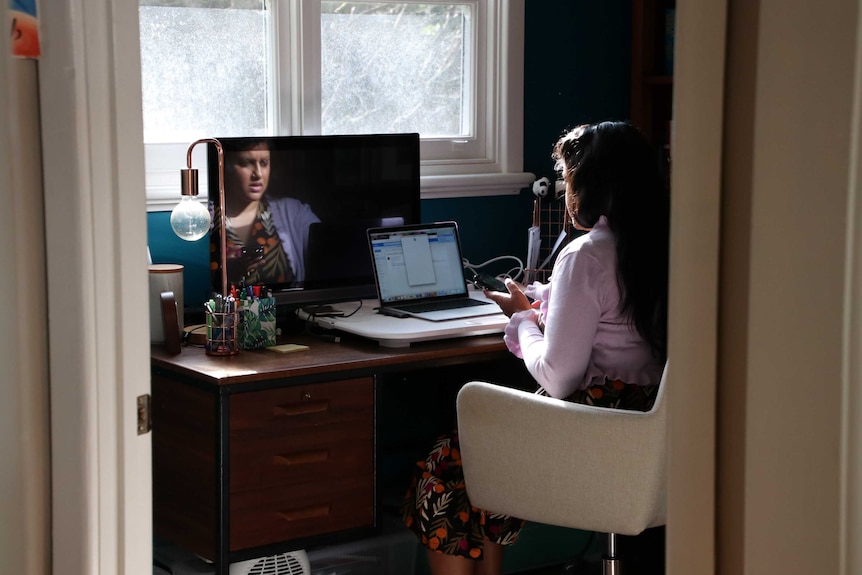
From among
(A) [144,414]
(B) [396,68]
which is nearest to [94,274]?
(A) [144,414]

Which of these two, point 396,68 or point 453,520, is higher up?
point 396,68

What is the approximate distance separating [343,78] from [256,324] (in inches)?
36.2

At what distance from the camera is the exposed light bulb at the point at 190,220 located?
2.58 metres

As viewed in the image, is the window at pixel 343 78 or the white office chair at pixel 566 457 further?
the window at pixel 343 78

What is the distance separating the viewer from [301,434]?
244 centimetres

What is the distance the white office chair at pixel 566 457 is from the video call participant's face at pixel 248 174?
796 mm

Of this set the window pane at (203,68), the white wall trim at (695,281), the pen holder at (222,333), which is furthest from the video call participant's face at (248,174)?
the white wall trim at (695,281)

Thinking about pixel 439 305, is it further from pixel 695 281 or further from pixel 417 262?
pixel 695 281

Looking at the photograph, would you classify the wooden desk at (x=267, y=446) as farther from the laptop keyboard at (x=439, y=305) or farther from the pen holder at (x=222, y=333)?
the laptop keyboard at (x=439, y=305)

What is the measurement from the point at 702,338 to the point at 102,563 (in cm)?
85

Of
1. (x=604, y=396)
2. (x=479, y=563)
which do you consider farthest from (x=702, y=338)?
(x=479, y=563)

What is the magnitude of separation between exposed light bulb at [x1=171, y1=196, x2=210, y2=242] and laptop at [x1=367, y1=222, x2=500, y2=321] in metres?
0.45

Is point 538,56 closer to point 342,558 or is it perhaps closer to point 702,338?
point 342,558

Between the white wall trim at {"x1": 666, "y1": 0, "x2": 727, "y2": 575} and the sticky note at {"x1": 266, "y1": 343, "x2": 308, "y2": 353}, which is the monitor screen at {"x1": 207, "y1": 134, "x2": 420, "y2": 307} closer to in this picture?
the sticky note at {"x1": 266, "y1": 343, "x2": 308, "y2": 353}
